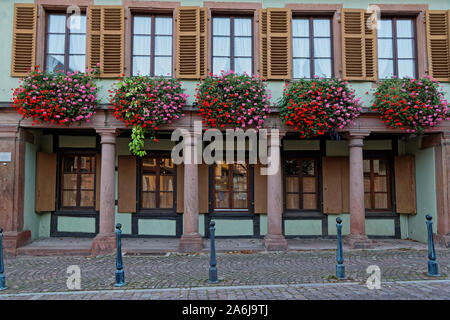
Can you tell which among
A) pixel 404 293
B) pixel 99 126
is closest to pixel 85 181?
pixel 99 126

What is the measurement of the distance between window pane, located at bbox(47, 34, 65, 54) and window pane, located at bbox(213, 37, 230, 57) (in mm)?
3999

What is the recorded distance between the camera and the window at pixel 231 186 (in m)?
10.2

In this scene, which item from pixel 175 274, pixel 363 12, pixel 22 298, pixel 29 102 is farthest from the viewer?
pixel 363 12

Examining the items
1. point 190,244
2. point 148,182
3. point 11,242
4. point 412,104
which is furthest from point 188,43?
point 11,242

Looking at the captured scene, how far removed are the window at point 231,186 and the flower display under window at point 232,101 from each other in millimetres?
2095

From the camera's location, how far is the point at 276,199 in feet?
28.5

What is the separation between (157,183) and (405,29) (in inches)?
322

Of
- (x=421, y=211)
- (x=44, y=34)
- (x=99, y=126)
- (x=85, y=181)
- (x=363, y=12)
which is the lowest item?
(x=421, y=211)

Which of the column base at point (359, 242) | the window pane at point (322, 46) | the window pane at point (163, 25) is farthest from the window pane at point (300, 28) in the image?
the column base at point (359, 242)

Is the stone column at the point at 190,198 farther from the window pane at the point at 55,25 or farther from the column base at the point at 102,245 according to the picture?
the window pane at the point at 55,25

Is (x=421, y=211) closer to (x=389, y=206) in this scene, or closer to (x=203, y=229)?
(x=389, y=206)
